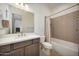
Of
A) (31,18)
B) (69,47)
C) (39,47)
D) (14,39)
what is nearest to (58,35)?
(69,47)

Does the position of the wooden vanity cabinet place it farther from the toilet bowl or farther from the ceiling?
the ceiling

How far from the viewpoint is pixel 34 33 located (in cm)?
175

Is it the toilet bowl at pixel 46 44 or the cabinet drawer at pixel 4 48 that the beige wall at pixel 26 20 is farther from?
the cabinet drawer at pixel 4 48

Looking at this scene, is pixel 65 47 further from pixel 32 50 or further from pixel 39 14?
pixel 39 14

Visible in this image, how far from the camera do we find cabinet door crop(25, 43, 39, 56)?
5.62ft

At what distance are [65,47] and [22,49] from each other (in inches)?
27.8

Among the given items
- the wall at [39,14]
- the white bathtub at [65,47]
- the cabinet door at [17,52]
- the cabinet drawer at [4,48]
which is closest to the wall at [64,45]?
the white bathtub at [65,47]

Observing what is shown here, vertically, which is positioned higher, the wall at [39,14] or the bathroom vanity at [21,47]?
the wall at [39,14]

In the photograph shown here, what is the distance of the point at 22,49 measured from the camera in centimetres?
167

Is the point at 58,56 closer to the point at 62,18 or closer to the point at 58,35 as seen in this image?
the point at 58,35

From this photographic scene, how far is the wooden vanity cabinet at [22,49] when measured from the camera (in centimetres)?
154

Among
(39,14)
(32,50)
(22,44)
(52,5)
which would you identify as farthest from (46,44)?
(52,5)

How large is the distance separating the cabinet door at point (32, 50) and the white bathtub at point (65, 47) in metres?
0.29

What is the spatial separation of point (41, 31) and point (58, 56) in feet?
1.64
